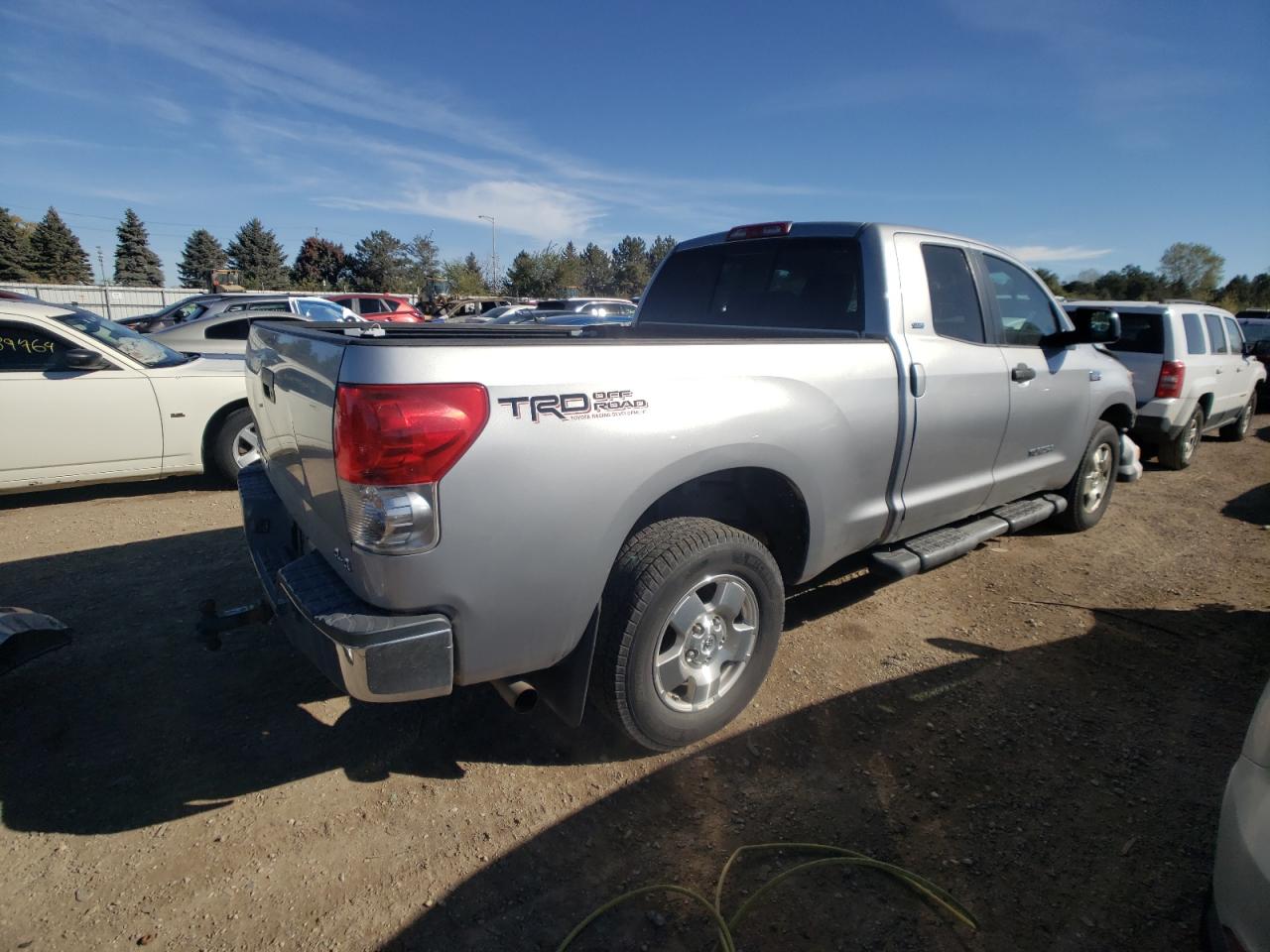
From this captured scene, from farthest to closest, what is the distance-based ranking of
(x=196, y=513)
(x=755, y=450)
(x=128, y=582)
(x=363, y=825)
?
(x=196, y=513)
(x=128, y=582)
(x=755, y=450)
(x=363, y=825)

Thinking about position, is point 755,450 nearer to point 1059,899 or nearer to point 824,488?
point 824,488

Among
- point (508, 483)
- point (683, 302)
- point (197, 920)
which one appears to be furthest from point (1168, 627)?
point (197, 920)

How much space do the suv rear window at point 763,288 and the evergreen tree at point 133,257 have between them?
87950 mm

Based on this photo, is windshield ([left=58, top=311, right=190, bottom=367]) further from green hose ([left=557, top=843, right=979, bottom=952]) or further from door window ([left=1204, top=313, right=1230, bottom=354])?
door window ([left=1204, top=313, right=1230, bottom=354])

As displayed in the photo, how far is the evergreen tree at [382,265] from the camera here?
7131cm

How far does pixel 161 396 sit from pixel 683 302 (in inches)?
170

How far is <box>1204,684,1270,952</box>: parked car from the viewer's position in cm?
136

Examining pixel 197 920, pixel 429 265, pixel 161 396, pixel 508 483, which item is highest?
pixel 429 265

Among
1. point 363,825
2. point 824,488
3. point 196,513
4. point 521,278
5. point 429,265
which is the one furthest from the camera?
point 429,265

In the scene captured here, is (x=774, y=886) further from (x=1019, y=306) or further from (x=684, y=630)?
(x=1019, y=306)

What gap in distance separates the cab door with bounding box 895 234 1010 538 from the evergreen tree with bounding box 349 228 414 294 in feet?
239

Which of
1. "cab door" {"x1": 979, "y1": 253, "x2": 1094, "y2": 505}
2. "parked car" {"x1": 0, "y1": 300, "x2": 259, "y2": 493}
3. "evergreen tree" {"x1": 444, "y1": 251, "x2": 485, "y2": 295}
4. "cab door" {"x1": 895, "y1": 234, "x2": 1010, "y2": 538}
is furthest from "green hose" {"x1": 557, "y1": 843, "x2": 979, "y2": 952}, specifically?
"evergreen tree" {"x1": 444, "y1": 251, "x2": 485, "y2": 295}

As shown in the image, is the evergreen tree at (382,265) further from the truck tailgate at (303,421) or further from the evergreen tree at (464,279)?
the truck tailgate at (303,421)

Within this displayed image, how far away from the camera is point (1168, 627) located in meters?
3.88
